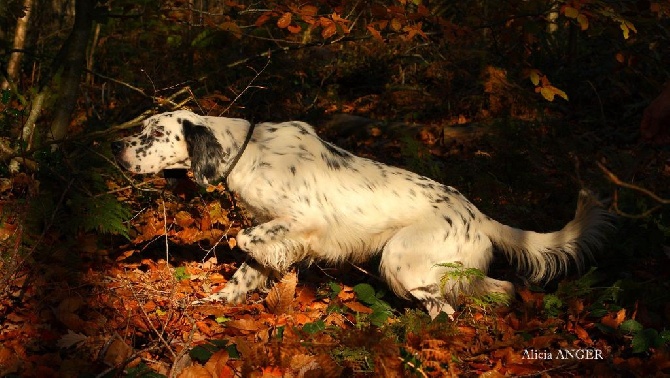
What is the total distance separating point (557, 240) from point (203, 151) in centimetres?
273

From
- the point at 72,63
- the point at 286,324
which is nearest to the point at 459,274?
the point at 286,324

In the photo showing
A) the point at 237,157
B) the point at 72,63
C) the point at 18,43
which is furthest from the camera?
the point at 18,43

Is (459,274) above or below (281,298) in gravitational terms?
above

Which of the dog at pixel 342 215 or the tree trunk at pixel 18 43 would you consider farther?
the tree trunk at pixel 18 43

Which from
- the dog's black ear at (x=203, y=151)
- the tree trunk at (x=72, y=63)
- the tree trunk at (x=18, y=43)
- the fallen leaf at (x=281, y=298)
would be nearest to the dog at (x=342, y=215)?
the dog's black ear at (x=203, y=151)

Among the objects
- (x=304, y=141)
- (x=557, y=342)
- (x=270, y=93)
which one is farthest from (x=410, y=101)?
(x=557, y=342)

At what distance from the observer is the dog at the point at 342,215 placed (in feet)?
15.3

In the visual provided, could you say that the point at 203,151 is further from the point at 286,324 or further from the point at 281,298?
the point at 286,324

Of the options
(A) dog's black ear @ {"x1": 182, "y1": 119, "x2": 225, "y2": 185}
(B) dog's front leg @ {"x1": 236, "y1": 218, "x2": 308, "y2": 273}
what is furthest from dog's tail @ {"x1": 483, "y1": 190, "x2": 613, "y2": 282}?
(A) dog's black ear @ {"x1": 182, "y1": 119, "x2": 225, "y2": 185}

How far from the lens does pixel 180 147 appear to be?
4.77 m

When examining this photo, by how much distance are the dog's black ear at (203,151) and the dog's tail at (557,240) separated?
6.88ft

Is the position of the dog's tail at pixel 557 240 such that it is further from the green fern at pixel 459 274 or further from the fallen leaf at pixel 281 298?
the fallen leaf at pixel 281 298

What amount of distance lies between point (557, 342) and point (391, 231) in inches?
56.1

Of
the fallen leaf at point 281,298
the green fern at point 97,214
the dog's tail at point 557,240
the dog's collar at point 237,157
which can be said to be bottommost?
the fallen leaf at point 281,298
